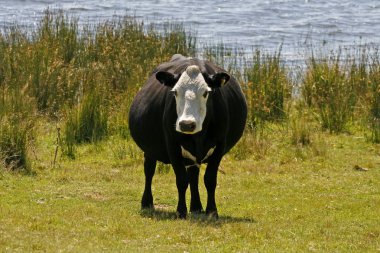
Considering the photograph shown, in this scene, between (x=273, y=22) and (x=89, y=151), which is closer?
(x=89, y=151)

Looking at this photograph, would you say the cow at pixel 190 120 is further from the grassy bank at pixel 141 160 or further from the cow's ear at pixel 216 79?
the grassy bank at pixel 141 160

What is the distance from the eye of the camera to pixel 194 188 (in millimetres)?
10734

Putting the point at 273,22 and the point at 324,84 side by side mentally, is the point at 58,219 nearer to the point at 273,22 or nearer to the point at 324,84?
the point at 324,84

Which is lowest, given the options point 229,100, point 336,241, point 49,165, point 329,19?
point 329,19

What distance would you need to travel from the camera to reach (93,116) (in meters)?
15.4

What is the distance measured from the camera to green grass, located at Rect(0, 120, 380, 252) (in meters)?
9.29

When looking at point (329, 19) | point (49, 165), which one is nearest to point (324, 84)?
point (49, 165)

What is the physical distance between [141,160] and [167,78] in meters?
3.97

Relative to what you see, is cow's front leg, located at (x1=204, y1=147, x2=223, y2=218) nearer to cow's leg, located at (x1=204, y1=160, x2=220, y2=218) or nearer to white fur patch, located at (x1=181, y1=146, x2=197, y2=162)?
cow's leg, located at (x1=204, y1=160, x2=220, y2=218)

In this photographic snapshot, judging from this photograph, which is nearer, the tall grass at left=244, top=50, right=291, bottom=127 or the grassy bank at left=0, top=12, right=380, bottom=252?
the grassy bank at left=0, top=12, right=380, bottom=252

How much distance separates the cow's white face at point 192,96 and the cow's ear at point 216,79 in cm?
10

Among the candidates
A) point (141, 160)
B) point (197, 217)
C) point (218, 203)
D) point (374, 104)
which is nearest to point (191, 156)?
point (197, 217)

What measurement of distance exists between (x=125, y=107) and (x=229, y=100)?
5.20 meters

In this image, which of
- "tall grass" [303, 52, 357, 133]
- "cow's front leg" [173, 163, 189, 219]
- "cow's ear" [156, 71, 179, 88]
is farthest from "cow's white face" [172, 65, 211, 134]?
"tall grass" [303, 52, 357, 133]
